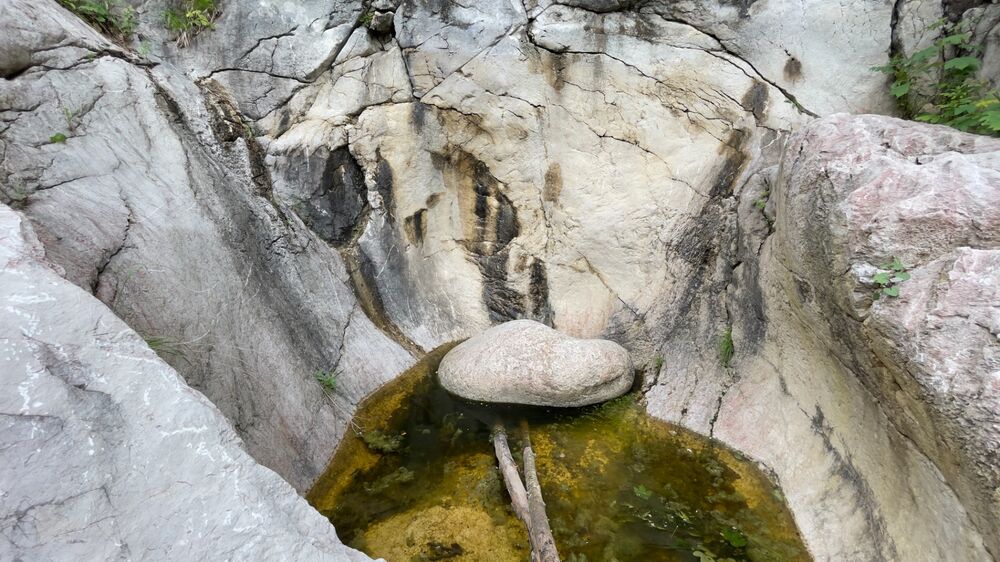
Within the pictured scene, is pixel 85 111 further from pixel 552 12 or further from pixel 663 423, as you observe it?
pixel 663 423

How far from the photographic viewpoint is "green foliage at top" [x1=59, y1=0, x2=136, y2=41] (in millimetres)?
5273

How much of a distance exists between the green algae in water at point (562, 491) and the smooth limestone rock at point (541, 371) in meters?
0.17

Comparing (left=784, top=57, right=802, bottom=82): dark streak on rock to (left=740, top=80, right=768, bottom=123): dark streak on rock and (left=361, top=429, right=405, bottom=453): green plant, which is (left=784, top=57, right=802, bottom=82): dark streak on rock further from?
(left=361, top=429, right=405, bottom=453): green plant

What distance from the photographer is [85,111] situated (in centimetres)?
458

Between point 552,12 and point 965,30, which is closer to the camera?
point 965,30

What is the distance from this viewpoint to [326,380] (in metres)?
5.65

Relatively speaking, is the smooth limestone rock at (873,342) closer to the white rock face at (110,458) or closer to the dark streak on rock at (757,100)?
the dark streak on rock at (757,100)

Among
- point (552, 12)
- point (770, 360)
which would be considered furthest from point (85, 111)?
point (770, 360)

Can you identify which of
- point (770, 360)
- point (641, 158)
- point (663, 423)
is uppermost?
point (641, 158)

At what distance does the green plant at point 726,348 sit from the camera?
5.45m

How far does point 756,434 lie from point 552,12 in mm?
5634

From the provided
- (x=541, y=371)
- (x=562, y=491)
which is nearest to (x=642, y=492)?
(x=562, y=491)

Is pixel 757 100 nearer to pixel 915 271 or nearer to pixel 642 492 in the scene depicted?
pixel 915 271

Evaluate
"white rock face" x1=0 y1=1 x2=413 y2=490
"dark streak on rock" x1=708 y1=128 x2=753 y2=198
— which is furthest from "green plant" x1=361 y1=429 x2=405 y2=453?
"dark streak on rock" x1=708 y1=128 x2=753 y2=198
